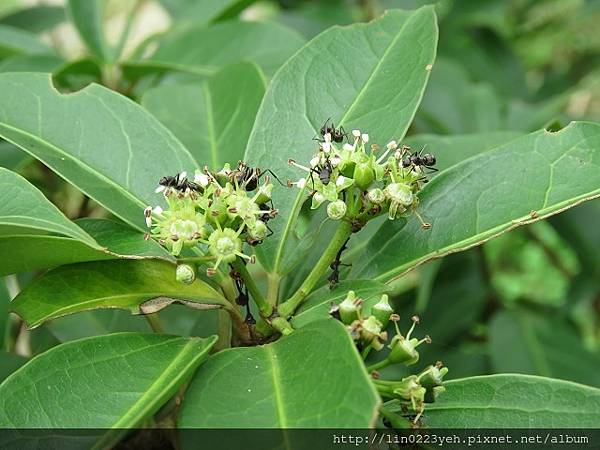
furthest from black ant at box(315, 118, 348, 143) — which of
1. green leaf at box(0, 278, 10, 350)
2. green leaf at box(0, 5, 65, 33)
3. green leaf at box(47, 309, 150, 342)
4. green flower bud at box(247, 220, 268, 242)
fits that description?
green leaf at box(0, 5, 65, 33)

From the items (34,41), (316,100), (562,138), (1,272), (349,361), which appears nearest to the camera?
(349,361)

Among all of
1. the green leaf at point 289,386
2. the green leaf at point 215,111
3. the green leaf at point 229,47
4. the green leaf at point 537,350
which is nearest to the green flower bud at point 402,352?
the green leaf at point 289,386

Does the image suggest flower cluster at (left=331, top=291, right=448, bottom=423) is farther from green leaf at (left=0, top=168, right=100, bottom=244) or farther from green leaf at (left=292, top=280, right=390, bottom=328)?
green leaf at (left=0, top=168, right=100, bottom=244)

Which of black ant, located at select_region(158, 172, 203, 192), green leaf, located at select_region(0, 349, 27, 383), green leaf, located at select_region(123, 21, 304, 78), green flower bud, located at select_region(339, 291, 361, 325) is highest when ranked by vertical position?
green leaf, located at select_region(123, 21, 304, 78)

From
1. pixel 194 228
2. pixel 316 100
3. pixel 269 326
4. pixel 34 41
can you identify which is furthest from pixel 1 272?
pixel 34 41

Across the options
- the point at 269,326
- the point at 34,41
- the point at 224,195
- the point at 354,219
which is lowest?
the point at 269,326

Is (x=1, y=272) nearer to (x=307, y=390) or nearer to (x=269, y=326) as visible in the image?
(x=269, y=326)

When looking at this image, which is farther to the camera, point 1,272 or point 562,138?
point 562,138
